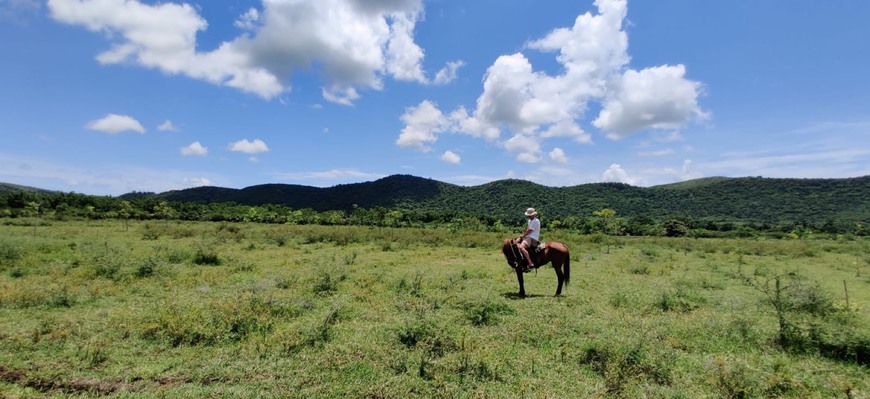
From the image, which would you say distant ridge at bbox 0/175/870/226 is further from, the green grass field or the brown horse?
the green grass field

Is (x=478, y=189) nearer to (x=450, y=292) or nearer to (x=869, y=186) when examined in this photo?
(x=869, y=186)

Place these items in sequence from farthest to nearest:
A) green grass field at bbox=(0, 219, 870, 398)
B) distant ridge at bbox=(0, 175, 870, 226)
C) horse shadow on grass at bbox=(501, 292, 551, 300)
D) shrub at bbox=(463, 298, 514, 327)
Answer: distant ridge at bbox=(0, 175, 870, 226) < horse shadow on grass at bbox=(501, 292, 551, 300) < shrub at bbox=(463, 298, 514, 327) < green grass field at bbox=(0, 219, 870, 398)

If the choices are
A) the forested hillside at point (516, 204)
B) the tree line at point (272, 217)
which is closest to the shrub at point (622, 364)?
the tree line at point (272, 217)

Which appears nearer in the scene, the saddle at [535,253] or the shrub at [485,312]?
the shrub at [485,312]

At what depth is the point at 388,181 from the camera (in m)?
180

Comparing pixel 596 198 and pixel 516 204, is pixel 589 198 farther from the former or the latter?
pixel 516 204

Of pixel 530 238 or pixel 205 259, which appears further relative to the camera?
pixel 205 259

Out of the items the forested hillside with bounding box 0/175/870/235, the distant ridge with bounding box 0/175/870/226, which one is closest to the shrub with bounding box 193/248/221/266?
the forested hillside with bounding box 0/175/870/235

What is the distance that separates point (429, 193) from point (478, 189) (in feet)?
69.5

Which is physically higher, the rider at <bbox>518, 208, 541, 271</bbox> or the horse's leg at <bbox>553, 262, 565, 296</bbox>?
the rider at <bbox>518, 208, 541, 271</bbox>

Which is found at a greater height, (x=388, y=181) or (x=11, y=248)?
(x=388, y=181)

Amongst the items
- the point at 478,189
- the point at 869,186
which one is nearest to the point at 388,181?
the point at 478,189

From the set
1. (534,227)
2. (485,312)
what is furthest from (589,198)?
(485,312)

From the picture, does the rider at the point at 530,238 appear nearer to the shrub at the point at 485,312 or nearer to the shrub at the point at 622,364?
the shrub at the point at 485,312
